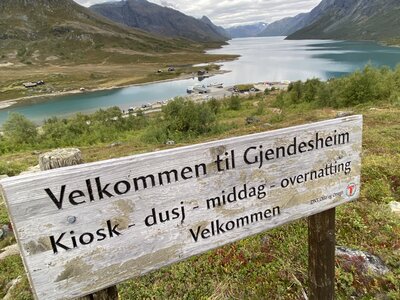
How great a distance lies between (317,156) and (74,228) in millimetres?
1676

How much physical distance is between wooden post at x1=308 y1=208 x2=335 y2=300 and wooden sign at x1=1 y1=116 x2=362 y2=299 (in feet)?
0.59

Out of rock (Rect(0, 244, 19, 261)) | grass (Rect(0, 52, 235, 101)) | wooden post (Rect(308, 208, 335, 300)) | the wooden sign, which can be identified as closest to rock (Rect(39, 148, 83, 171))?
the wooden sign

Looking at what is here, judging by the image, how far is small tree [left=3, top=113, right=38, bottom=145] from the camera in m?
27.5

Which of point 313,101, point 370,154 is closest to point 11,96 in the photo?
point 313,101

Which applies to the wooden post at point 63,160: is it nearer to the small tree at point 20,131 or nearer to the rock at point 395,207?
the rock at point 395,207

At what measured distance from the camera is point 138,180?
5.57 feet

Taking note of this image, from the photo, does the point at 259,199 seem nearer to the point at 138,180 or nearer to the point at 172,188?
the point at 172,188

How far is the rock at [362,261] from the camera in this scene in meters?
3.45

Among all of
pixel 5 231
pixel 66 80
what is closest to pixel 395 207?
pixel 5 231

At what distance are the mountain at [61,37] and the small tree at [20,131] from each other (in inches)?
4098

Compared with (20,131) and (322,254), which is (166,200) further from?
(20,131)

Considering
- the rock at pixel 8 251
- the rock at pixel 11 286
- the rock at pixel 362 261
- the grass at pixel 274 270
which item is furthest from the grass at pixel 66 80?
the rock at pixel 362 261

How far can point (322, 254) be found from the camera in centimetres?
247

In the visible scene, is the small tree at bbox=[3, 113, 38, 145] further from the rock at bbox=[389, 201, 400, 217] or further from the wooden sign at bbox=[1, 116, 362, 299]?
the wooden sign at bbox=[1, 116, 362, 299]
